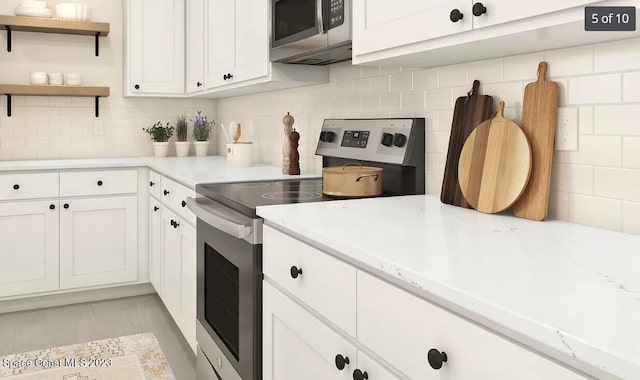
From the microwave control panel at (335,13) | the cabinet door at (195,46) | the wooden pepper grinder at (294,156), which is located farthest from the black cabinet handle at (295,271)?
the cabinet door at (195,46)

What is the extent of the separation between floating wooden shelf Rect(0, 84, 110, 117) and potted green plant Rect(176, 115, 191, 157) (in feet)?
1.91

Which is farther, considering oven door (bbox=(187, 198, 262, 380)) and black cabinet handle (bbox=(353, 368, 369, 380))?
oven door (bbox=(187, 198, 262, 380))

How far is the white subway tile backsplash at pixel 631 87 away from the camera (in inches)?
50.8

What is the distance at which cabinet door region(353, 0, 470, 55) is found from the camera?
1.38 metres

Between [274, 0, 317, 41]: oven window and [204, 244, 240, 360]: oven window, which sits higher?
[274, 0, 317, 41]: oven window

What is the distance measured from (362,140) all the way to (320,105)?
2.03 feet

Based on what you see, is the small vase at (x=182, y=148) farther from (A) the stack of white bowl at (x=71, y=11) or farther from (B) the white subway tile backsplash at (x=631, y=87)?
(B) the white subway tile backsplash at (x=631, y=87)

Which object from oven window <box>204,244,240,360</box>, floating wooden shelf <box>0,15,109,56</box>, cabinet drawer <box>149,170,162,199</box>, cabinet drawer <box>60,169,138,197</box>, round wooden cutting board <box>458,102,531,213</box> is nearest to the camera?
round wooden cutting board <box>458,102,531,213</box>

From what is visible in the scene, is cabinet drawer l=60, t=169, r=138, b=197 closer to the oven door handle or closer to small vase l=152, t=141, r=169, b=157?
small vase l=152, t=141, r=169, b=157

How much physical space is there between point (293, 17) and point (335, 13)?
1.18 ft

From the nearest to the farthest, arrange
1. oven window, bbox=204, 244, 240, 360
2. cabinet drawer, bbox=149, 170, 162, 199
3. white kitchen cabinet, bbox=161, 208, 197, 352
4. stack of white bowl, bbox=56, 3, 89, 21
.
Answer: oven window, bbox=204, 244, 240, 360 < white kitchen cabinet, bbox=161, 208, 197, 352 < cabinet drawer, bbox=149, 170, 162, 199 < stack of white bowl, bbox=56, 3, 89, 21

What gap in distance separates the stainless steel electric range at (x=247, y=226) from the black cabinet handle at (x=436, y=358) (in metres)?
0.86

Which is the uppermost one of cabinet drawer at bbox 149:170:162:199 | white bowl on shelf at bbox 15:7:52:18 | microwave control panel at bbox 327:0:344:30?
white bowl on shelf at bbox 15:7:52:18

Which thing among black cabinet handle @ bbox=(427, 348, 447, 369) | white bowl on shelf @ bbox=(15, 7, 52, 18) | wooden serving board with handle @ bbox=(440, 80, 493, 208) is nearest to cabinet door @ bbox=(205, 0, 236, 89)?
white bowl on shelf @ bbox=(15, 7, 52, 18)
